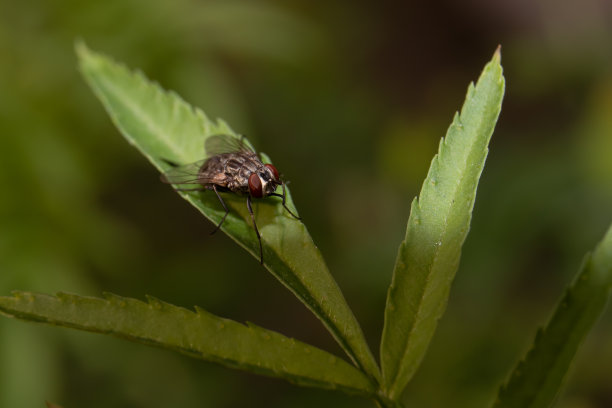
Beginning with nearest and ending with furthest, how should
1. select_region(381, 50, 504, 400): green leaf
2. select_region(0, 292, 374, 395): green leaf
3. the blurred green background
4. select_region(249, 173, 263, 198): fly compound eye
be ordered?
select_region(0, 292, 374, 395): green leaf < select_region(381, 50, 504, 400): green leaf < select_region(249, 173, 263, 198): fly compound eye < the blurred green background

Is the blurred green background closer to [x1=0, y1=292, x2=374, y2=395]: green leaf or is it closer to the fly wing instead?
the fly wing

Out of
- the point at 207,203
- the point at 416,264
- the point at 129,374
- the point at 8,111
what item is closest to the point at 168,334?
the point at 416,264

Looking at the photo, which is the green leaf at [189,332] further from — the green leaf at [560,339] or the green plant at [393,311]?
the green leaf at [560,339]

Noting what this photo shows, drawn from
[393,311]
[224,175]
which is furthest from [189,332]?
[224,175]

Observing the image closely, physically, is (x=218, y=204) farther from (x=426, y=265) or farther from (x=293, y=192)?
(x=293, y=192)

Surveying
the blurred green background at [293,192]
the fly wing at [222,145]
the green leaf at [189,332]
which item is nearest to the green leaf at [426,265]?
the green leaf at [189,332]

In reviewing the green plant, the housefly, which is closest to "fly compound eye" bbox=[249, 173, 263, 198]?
the housefly

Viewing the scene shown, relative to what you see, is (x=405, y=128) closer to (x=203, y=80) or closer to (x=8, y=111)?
(x=203, y=80)
